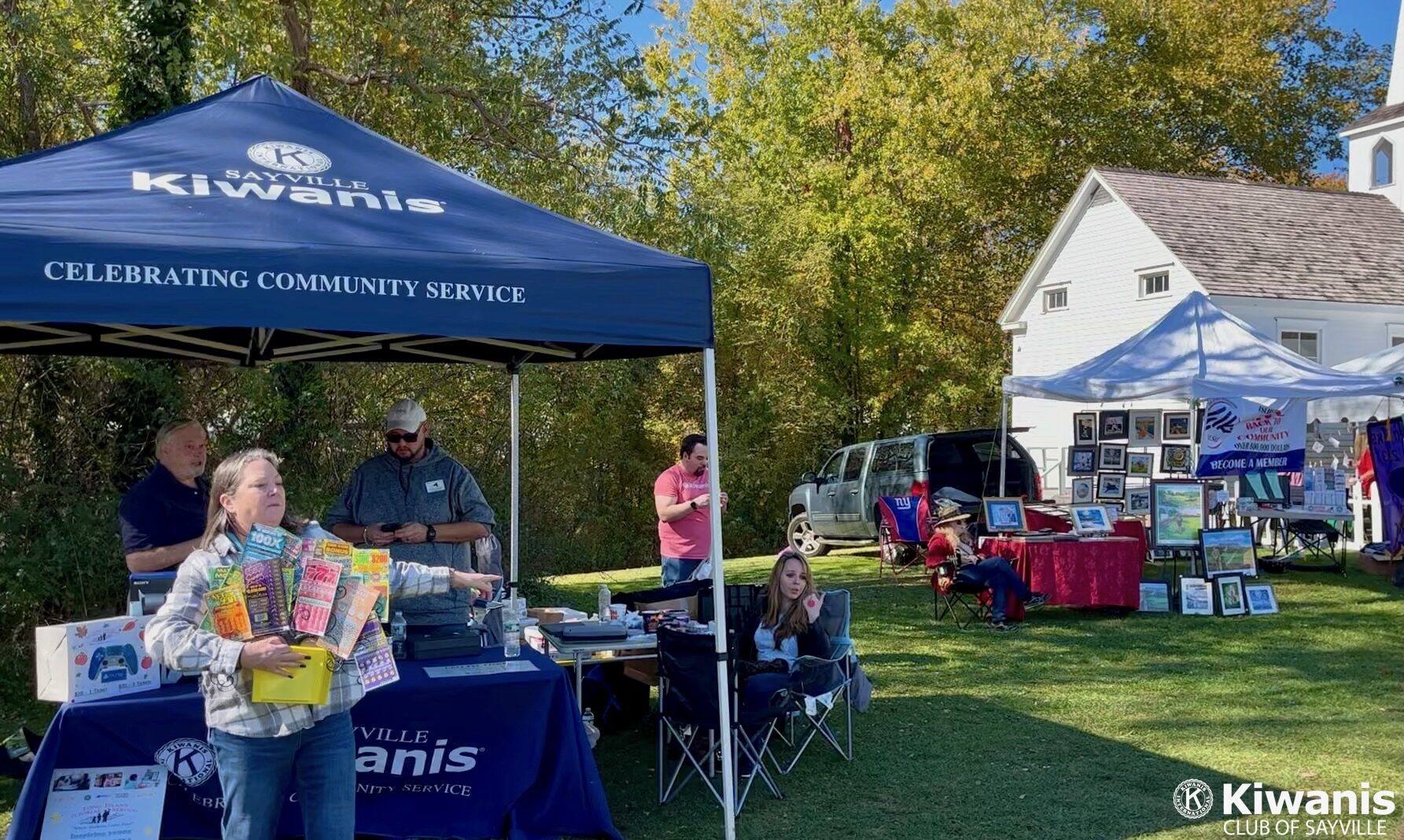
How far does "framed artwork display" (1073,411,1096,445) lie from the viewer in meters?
14.8

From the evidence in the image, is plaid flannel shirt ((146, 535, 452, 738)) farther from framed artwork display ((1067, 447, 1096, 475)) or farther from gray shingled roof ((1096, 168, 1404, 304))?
gray shingled roof ((1096, 168, 1404, 304))

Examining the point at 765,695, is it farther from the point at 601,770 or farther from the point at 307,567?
the point at 307,567

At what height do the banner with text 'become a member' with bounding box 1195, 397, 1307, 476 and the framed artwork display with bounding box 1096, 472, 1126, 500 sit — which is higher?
the banner with text 'become a member' with bounding box 1195, 397, 1307, 476

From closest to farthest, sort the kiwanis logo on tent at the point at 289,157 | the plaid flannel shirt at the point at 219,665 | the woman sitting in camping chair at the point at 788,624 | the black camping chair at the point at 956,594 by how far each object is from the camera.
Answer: the plaid flannel shirt at the point at 219,665 < the kiwanis logo on tent at the point at 289,157 < the woman sitting in camping chair at the point at 788,624 < the black camping chair at the point at 956,594

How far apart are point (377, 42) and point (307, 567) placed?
735 centimetres

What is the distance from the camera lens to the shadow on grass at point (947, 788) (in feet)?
16.5

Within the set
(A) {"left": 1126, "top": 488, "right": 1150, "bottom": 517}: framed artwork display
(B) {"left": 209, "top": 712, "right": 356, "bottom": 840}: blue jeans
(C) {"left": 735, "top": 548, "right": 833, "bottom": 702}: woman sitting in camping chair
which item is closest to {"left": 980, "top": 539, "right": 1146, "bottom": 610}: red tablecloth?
(A) {"left": 1126, "top": 488, "right": 1150, "bottom": 517}: framed artwork display

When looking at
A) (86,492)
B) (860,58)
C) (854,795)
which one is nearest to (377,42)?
(86,492)

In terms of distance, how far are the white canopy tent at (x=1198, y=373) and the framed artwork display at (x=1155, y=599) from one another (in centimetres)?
177

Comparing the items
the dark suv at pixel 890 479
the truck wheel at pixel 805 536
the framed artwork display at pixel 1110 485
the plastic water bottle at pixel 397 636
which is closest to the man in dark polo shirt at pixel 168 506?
the plastic water bottle at pixel 397 636

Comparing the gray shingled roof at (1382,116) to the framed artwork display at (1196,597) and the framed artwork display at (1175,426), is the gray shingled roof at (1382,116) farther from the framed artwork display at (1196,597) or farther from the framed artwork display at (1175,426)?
the framed artwork display at (1196,597)

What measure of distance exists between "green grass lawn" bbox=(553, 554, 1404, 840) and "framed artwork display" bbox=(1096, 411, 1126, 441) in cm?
424

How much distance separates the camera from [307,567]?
3152mm

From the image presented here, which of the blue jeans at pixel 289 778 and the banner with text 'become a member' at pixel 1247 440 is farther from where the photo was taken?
the banner with text 'become a member' at pixel 1247 440
